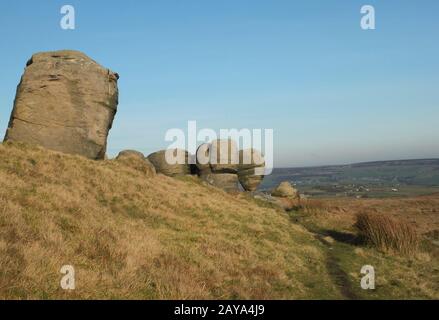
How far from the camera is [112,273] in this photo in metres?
9.16

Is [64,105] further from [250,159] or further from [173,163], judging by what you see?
[250,159]

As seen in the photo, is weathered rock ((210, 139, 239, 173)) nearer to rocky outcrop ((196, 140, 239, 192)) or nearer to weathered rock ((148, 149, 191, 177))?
rocky outcrop ((196, 140, 239, 192))

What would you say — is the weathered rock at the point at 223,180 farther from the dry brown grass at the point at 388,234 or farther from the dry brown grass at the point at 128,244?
the dry brown grass at the point at 388,234

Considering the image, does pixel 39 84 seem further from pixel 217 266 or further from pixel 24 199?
pixel 217 266

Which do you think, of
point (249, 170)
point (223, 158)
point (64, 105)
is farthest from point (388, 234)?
point (249, 170)

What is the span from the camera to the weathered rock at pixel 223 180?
47334 mm

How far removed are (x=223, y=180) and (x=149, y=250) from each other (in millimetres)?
36072

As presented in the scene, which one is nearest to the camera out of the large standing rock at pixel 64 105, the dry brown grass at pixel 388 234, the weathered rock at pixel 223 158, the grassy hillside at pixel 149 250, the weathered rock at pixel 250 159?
the grassy hillside at pixel 149 250

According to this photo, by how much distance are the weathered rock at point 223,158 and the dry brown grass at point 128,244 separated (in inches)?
973

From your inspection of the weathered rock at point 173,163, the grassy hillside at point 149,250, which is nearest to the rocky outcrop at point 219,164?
the weathered rock at point 173,163

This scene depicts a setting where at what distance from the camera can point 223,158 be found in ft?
161

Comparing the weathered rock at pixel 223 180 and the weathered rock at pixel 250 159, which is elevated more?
the weathered rock at pixel 250 159

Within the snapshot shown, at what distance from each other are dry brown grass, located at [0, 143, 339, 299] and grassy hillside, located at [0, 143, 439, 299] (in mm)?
36
